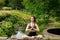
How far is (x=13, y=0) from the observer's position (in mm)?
31047

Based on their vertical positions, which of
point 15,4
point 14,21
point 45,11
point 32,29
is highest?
point 45,11

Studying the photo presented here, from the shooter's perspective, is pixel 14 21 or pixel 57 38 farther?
pixel 14 21

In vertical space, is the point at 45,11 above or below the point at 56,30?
above

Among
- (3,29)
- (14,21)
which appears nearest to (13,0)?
(14,21)

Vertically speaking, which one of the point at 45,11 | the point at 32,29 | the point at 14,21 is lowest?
the point at 14,21

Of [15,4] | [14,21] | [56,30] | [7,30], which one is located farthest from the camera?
[15,4]

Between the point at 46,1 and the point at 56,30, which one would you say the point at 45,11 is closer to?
the point at 46,1

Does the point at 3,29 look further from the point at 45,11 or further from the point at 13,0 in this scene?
the point at 13,0

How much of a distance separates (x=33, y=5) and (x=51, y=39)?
65.3 inches

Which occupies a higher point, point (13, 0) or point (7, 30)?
point (7, 30)

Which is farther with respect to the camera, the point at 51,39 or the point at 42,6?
the point at 51,39

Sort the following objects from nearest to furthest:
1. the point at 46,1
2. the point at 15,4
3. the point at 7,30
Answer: the point at 46,1 → the point at 7,30 → the point at 15,4

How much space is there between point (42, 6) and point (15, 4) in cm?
2238

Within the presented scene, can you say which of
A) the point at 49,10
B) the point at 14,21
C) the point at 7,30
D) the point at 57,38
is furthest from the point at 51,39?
the point at 14,21
